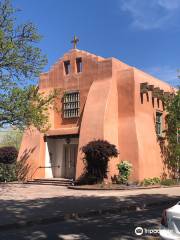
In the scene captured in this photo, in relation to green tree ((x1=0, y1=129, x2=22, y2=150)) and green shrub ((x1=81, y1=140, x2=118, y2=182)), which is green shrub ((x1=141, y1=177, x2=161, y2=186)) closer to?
green shrub ((x1=81, y1=140, x2=118, y2=182))

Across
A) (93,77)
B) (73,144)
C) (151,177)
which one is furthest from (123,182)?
(93,77)

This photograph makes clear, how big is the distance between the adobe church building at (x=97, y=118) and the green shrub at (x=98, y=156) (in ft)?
2.40

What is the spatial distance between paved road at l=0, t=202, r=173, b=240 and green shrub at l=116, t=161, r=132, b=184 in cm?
1030

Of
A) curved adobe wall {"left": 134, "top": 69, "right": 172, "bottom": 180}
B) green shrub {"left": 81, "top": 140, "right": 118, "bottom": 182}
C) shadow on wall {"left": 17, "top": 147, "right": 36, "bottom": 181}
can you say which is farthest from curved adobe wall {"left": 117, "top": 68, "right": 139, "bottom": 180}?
shadow on wall {"left": 17, "top": 147, "right": 36, "bottom": 181}

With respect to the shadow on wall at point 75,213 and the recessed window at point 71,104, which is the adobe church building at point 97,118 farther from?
the shadow on wall at point 75,213

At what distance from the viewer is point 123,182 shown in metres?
23.1

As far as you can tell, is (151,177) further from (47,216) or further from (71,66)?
(47,216)

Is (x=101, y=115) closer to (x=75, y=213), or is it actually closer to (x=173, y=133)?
(x=173, y=133)

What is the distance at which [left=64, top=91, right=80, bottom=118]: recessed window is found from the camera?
89.4ft

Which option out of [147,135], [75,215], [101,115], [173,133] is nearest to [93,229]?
[75,215]

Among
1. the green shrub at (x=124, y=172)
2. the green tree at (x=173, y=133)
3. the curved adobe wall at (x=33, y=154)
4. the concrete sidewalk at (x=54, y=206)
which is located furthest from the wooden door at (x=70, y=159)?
the concrete sidewalk at (x=54, y=206)

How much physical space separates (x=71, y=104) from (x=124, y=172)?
6.64 meters

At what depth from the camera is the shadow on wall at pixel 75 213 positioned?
9828 millimetres

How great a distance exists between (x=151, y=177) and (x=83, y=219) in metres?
13.7
